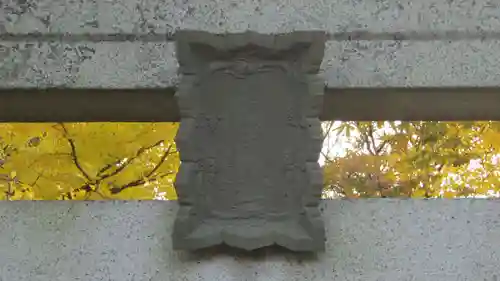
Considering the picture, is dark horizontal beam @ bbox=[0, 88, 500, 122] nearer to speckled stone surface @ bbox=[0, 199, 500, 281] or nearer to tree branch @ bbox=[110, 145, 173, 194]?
speckled stone surface @ bbox=[0, 199, 500, 281]

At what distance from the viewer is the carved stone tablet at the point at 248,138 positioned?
1.22 m

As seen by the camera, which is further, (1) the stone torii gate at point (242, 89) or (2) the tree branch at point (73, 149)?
(2) the tree branch at point (73, 149)

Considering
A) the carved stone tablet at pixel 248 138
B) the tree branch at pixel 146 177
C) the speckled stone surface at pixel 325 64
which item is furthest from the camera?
the tree branch at pixel 146 177

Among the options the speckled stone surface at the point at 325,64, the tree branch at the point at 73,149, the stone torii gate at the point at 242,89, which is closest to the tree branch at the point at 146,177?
the tree branch at the point at 73,149

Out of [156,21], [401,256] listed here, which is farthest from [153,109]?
[401,256]

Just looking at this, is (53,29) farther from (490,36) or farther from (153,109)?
(490,36)

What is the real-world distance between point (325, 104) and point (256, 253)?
373 millimetres

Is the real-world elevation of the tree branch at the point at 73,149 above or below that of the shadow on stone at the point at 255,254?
above

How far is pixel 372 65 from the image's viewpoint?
133 centimetres

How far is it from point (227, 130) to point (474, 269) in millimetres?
604

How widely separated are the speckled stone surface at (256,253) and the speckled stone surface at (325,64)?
27 centimetres

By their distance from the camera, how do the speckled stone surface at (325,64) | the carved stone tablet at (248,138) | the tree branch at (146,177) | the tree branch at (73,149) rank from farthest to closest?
1. the tree branch at (146,177)
2. the tree branch at (73,149)
3. the speckled stone surface at (325,64)
4. the carved stone tablet at (248,138)

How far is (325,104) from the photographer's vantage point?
135 cm

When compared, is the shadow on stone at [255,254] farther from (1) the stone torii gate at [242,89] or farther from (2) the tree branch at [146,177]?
(2) the tree branch at [146,177]
